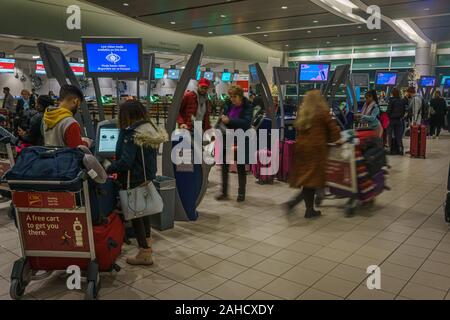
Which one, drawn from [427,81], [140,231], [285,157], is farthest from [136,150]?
[427,81]

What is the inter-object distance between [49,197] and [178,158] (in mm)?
1894

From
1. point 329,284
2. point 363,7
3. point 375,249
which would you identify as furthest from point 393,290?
point 363,7

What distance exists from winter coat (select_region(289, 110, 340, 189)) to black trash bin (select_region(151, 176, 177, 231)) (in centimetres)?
135

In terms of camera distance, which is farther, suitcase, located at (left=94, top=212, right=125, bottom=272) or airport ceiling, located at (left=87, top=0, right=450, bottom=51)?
airport ceiling, located at (left=87, top=0, right=450, bottom=51)

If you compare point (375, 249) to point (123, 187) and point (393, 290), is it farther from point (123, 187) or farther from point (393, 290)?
point (123, 187)

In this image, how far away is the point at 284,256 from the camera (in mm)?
3652

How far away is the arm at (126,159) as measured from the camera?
123 inches

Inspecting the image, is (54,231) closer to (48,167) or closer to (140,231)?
(48,167)

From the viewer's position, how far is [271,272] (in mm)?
3314

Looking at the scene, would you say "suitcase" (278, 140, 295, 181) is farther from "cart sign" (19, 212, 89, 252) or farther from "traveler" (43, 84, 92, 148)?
"cart sign" (19, 212, 89, 252)

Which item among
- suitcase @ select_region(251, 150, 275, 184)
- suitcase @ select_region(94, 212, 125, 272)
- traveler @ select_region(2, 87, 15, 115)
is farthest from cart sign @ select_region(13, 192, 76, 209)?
traveler @ select_region(2, 87, 15, 115)

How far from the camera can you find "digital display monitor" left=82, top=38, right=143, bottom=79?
434 centimetres

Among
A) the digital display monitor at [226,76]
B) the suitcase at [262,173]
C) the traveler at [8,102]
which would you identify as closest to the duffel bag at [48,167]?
the suitcase at [262,173]

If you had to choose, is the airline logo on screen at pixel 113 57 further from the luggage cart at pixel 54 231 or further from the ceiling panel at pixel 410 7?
the ceiling panel at pixel 410 7
